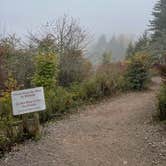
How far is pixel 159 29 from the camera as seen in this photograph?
23.3m

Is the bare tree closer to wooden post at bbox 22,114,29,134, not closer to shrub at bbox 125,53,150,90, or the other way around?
shrub at bbox 125,53,150,90

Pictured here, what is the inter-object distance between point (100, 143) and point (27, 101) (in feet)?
5.47

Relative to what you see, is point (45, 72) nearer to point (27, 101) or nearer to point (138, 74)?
point (138, 74)

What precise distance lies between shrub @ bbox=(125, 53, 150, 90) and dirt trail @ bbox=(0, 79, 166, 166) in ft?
11.0

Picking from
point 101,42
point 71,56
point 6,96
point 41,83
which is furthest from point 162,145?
point 101,42

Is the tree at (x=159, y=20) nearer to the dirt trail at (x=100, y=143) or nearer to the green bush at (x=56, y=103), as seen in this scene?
the green bush at (x=56, y=103)

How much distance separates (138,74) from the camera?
1205cm

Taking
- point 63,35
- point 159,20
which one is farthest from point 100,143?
point 159,20

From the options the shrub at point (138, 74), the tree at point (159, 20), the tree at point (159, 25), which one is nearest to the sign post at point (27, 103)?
the shrub at point (138, 74)

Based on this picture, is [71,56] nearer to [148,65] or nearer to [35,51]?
[35,51]

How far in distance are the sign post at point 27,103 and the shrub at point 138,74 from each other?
242 inches

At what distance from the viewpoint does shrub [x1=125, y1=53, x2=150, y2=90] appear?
12062 mm

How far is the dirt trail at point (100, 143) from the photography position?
5.59m

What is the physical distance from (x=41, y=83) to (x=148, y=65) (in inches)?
167
